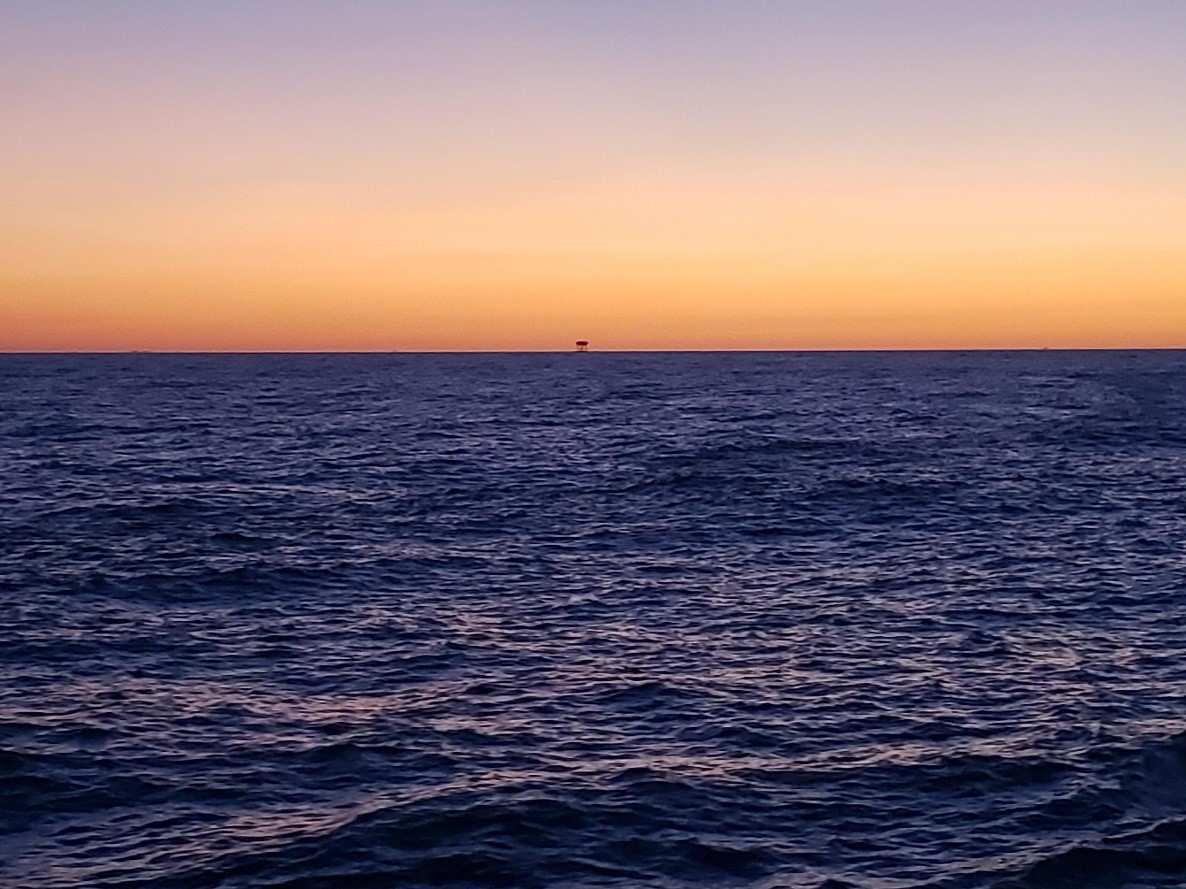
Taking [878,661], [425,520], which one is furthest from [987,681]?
[425,520]

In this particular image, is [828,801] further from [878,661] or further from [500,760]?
[878,661]

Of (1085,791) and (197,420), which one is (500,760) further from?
(197,420)

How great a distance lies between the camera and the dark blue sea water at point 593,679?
1733 centimetres

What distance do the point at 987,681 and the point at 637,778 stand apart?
8.95m

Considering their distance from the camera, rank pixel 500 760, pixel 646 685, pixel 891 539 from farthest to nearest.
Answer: pixel 891 539
pixel 646 685
pixel 500 760

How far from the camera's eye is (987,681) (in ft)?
82.1

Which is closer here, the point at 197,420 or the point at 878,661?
the point at 878,661

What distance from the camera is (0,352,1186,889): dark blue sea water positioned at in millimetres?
17328

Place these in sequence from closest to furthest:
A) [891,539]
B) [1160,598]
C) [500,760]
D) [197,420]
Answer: [500,760]
[1160,598]
[891,539]
[197,420]

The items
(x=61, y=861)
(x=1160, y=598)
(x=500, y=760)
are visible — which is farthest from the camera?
(x=1160, y=598)

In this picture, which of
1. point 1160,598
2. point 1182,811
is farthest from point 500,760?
point 1160,598

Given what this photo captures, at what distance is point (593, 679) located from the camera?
991 inches

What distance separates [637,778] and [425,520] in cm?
2602

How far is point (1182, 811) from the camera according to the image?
18641 millimetres
